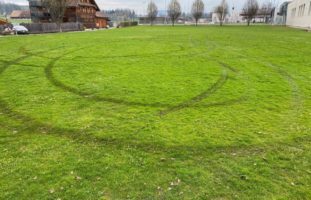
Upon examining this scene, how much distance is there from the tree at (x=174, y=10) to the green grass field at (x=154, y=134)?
8711cm

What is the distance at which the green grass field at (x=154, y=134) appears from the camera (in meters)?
5.18

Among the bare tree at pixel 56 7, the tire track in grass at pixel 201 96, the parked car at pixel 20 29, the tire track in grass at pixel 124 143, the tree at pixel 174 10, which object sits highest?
the tree at pixel 174 10

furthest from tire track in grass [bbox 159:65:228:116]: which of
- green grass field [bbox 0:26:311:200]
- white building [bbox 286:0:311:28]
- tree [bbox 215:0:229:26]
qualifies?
tree [bbox 215:0:229:26]

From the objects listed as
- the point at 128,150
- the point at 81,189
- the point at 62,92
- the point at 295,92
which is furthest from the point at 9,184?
the point at 295,92

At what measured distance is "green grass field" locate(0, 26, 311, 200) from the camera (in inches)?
204

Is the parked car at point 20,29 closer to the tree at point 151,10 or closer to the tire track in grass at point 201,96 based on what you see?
the tire track in grass at point 201,96

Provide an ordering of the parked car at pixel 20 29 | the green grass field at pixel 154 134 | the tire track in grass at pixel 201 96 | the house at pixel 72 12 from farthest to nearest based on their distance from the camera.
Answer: the house at pixel 72 12 < the parked car at pixel 20 29 < the tire track in grass at pixel 201 96 < the green grass field at pixel 154 134

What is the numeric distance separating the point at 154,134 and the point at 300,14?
75.7 meters

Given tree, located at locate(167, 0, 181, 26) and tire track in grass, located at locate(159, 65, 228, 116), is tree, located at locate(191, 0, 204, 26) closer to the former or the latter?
tree, located at locate(167, 0, 181, 26)

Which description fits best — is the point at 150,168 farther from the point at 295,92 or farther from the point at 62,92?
the point at 295,92

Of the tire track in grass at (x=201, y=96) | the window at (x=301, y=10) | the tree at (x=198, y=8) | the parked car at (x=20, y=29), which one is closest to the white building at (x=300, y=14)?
the window at (x=301, y=10)

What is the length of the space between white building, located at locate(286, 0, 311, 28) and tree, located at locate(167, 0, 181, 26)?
37356 mm

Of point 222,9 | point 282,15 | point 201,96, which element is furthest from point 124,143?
point 282,15

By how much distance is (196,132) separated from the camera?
24.4 feet
